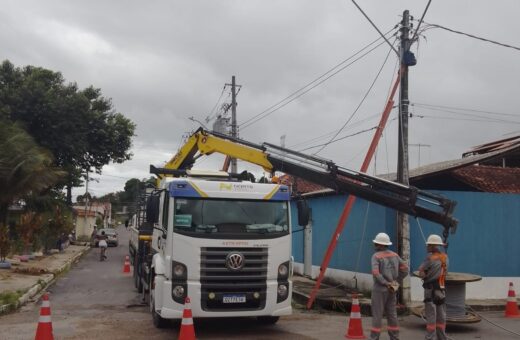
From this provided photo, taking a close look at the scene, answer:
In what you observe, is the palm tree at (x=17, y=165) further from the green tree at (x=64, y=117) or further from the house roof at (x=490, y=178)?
the house roof at (x=490, y=178)

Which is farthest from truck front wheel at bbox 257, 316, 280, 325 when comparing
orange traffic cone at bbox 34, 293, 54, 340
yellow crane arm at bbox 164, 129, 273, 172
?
orange traffic cone at bbox 34, 293, 54, 340

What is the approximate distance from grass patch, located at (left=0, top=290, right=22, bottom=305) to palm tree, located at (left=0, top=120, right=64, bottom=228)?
7492 millimetres

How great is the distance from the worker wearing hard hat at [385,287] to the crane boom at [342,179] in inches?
85.2

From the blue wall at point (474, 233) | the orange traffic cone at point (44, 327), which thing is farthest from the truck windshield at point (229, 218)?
the blue wall at point (474, 233)

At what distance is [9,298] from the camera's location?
42.1 feet

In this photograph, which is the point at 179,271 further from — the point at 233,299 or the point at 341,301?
the point at 341,301

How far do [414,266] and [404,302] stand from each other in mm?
1624

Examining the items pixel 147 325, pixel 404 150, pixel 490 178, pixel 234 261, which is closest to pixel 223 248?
pixel 234 261

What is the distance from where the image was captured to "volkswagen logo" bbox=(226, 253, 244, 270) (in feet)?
30.4

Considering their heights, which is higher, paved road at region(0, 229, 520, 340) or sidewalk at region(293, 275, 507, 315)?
sidewalk at region(293, 275, 507, 315)

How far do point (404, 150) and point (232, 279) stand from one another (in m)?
5.50

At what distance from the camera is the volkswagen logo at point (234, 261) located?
9266 millimetres

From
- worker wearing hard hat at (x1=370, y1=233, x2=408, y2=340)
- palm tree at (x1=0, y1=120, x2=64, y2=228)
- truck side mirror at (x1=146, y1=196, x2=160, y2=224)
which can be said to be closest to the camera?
worker wearing hard hat at (x1=370, y1=233, x2=408, y2=340)

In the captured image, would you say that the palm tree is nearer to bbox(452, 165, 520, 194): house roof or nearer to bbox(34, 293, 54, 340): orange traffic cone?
bbox(34, 293, 54, 340): orange traffic cone
